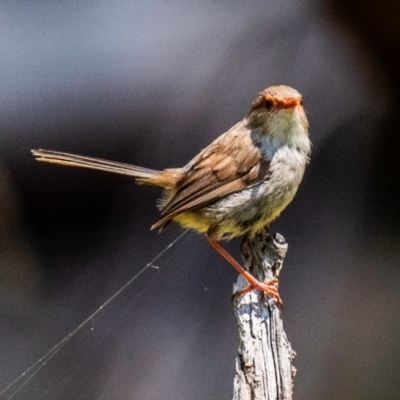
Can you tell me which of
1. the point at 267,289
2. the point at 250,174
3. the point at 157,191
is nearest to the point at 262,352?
the point at 267,289

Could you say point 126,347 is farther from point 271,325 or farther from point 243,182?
point 271,325

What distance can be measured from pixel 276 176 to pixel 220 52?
2.11 m

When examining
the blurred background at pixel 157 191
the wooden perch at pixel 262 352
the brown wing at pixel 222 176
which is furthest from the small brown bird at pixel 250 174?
the blurred background at pixel 157 191

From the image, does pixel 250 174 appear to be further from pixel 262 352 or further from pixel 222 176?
pixel 262 352

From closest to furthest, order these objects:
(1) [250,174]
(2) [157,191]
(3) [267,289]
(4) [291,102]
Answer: (3) [267,289], (4) [291,102], (1) [250,174], (2) [157,191]

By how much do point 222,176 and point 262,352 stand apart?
107 cm

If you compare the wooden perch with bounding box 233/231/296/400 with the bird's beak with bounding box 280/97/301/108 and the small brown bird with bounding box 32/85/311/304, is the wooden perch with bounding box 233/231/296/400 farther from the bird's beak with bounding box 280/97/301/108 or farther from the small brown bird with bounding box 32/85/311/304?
the bird's beak with bounding box 280/97/301/108

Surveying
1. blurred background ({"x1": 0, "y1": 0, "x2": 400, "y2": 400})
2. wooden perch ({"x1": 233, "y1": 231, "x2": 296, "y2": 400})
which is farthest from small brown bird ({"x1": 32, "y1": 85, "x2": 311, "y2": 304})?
blurred background ({"x1": 0, "y1": 0, "x2": 400, "y2": 400})

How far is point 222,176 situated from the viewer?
414 centimetres

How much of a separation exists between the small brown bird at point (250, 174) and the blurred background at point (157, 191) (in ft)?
4.63

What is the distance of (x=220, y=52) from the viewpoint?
5.95 m

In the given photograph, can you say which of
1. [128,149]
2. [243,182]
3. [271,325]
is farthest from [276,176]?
[128,149]

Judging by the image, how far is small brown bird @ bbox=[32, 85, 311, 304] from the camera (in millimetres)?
4059

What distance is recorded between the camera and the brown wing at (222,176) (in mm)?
4105
